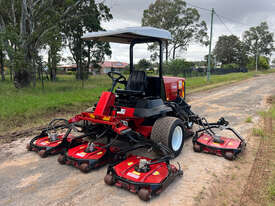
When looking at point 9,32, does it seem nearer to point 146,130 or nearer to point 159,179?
point 146,130

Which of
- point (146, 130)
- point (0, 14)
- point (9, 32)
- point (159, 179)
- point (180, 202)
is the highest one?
point (0, 14)

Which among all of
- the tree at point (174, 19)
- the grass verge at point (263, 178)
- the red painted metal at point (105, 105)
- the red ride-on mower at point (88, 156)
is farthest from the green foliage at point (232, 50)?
the red ride-on mower at point (88, 156)

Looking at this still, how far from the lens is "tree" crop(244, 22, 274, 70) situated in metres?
64.3

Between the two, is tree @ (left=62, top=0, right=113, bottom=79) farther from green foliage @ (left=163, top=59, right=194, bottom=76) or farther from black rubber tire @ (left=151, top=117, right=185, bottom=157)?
black rubber tire @ (left=151, top=117, right=185, bottom=157)

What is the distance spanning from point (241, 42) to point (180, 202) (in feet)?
239

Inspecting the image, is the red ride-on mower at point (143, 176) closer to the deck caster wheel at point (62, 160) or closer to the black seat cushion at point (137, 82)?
the deck caster wheel at point (62, 160)

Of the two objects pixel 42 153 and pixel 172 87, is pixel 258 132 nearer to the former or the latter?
pixel 172 87

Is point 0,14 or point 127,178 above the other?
point 0,14

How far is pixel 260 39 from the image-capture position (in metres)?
65.3

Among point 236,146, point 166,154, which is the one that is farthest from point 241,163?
point 166,154

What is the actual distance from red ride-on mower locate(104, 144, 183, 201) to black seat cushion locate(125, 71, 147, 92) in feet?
5.41

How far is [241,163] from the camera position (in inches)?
164

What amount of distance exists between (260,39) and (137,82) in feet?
237

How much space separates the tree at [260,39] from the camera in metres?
64.3
